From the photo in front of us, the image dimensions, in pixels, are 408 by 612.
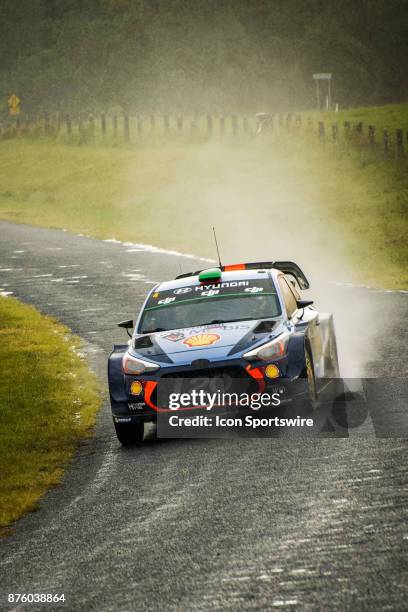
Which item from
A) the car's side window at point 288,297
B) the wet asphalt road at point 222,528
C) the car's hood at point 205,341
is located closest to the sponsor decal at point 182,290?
the car's hood at point 205,341

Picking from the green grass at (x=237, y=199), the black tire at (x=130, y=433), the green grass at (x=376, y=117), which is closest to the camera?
the black tire at (x=130, y=433)

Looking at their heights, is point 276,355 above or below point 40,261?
above

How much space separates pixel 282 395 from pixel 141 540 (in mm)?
3258

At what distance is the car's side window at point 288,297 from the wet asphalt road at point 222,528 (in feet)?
6.17

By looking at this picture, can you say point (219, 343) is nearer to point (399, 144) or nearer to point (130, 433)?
point (130, 433)

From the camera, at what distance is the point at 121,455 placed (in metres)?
12.1

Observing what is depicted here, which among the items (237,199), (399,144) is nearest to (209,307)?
(399,144)

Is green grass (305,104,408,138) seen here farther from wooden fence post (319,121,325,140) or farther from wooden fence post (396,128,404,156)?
wooden fence post (396,128,404,156)

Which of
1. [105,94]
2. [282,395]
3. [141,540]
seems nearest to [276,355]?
[282,395]

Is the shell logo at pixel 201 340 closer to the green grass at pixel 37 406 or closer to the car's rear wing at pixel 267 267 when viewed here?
the green grass at pixel 37 406

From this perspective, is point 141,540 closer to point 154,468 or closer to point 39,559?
point 39,559

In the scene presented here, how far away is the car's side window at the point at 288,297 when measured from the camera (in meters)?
13.2

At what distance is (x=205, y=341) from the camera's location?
475 inches

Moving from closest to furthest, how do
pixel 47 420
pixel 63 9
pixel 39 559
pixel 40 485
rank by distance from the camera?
pixel 39 559
pixel 40 485
pixel 47 420
pixel 63 9
